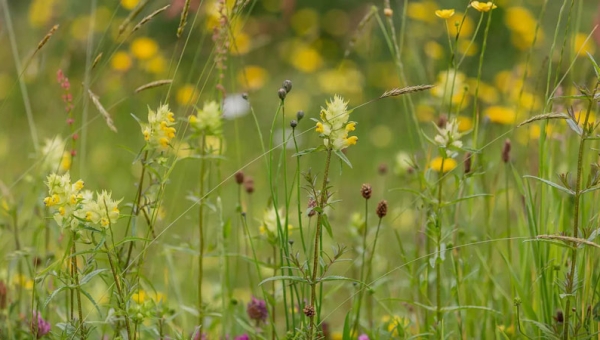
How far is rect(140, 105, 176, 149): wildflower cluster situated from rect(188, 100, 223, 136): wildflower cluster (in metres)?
0.19

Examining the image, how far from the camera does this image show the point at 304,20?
4.77 meters

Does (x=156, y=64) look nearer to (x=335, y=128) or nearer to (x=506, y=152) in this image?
(x=506, y=152)

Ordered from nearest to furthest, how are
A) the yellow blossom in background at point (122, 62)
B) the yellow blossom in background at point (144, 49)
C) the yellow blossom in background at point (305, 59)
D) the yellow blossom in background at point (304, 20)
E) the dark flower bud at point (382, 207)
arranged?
the dark flower bud at point (382, 207), the yellow blossom in background at point (122, 62), the yellow blossom in background at point (144, 49), the yellow blossom in background at point (305, 59), the yellow blossom in background at point (304, 20)

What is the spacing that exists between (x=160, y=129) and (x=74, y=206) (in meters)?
0.20

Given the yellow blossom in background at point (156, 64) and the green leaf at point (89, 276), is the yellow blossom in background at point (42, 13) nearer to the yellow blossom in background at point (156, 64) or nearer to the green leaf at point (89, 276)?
the yellow blossom in background at point (156, 64)

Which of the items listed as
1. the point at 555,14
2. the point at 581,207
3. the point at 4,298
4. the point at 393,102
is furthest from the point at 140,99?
the point at 581,207

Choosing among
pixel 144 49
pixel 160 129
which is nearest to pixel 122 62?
pixel 144 49

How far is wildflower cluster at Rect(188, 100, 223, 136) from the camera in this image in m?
1.54

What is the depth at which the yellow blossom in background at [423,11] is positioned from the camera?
150 inches

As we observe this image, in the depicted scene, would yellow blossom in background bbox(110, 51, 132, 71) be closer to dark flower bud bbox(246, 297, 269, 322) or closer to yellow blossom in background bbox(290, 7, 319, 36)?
yellow blossom in background bbox(290, 7, 319, 36)

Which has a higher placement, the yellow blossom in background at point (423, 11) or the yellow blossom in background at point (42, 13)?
the yellow blossom in background at point (42, 13)

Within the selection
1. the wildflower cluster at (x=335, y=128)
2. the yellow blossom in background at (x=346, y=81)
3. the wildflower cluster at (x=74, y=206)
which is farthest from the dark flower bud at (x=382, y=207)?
the yellow blossom in background at (x=346, y=81)

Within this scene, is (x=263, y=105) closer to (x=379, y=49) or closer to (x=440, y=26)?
(x=379, y=49)

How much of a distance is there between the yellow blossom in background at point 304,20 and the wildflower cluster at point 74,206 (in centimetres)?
348
